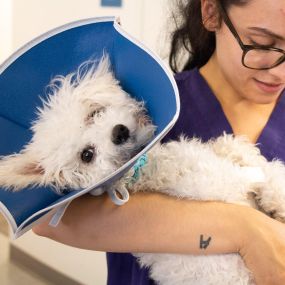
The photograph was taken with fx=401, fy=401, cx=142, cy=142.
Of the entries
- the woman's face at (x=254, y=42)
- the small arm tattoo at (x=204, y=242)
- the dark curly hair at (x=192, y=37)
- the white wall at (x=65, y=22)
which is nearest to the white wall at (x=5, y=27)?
the white wall at (x=65, y=22)

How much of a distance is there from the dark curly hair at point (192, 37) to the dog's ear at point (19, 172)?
0.50 m

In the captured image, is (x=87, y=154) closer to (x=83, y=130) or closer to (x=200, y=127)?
(x=83, y=130)

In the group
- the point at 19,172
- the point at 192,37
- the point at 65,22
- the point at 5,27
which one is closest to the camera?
the point at 19,172

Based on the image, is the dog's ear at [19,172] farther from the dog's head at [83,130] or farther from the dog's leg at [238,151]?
the dog's leg at [238,151]

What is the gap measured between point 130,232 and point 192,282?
153mm

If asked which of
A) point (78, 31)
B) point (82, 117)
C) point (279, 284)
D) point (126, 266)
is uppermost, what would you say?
point (78, 31)

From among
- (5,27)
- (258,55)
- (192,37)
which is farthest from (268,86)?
(5,27)

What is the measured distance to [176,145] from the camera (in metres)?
0.77

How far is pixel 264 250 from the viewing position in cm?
62

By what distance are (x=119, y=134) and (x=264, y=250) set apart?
11.3 inches

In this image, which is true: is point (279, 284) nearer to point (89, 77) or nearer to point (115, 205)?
point (115, 205)

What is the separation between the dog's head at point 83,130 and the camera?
1.98 ft

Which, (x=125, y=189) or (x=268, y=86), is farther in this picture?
(x=268, y=86)

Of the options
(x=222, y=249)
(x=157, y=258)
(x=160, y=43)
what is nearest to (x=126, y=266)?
(x=157, y=258)
